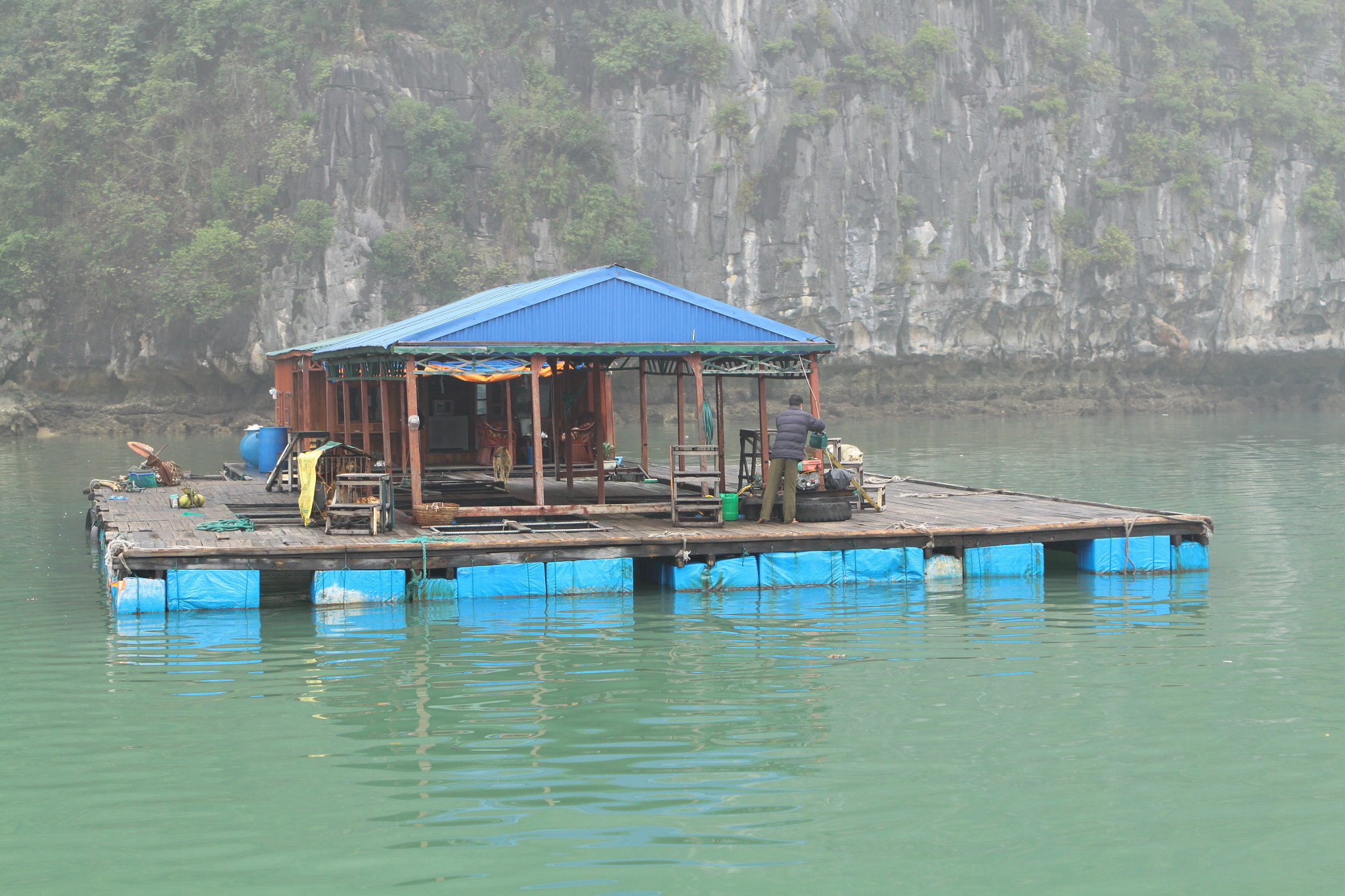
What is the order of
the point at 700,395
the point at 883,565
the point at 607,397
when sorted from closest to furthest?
the point at 883,565 → the point at 700,395 → the point at 607,397

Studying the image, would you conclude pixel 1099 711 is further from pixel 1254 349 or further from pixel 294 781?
pixel 1254 349

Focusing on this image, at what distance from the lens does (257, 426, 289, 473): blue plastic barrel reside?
23688 mm

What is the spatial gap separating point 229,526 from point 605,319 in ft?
15.9

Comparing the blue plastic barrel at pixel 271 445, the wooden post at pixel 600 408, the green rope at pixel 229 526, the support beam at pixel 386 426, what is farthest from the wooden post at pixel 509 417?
the green rope at pixel 229 526

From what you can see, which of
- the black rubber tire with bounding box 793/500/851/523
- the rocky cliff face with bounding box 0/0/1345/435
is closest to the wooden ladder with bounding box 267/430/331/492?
the black rubber tire with bounding box 793/500/851/523

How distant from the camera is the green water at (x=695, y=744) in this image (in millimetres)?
6254

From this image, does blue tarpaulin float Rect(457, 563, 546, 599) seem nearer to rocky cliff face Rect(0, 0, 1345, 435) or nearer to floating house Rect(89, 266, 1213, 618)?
floating house Rect(89, 266, 1213, 618)

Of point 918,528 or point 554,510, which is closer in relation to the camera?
point 918,528

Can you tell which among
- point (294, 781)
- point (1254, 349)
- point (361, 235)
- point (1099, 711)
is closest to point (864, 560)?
point (1099, 711)

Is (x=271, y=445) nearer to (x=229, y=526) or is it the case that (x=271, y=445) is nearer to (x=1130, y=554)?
(x=229, y=526)

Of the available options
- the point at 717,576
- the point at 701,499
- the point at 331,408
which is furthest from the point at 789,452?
the point at 331,408

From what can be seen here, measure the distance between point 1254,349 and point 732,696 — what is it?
55.3 m

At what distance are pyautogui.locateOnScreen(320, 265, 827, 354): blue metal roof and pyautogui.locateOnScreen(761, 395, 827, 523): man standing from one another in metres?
1.00

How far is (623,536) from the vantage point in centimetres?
1361
